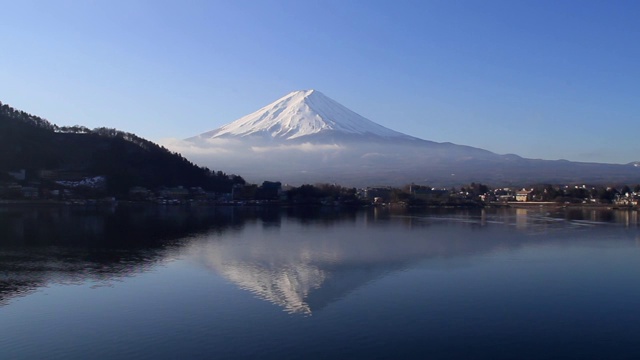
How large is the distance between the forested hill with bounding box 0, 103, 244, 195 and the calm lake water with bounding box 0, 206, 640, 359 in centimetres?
826

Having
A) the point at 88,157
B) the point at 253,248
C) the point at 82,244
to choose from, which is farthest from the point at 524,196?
the point at 82,244

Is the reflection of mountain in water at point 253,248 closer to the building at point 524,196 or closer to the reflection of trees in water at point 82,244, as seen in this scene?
the reflection of trees in water at point 82,244

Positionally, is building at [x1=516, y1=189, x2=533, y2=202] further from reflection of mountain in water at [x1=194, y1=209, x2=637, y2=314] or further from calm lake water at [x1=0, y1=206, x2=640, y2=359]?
calm lake water at [x1=0, y1=206, x2=640, y2=359]

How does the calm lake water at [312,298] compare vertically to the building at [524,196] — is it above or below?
below

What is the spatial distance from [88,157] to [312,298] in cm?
1479

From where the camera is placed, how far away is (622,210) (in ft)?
58.7

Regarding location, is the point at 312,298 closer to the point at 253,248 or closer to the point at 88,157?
the point at 253,248

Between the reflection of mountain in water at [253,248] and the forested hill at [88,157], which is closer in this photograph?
the reflection of mountain in water at [253,248]

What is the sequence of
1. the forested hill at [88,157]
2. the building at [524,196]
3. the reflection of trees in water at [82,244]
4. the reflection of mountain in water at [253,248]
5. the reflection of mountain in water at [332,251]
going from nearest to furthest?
the reflection of mountain in water at [332,251] < the reflection of mountain in water at [253,248] < the reflection of trees in water at [82,244] < the forested hill at [88,157] < the building at [524,196]

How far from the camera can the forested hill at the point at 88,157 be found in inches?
612

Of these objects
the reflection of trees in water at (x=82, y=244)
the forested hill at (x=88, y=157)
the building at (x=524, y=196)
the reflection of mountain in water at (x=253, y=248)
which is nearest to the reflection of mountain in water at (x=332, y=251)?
the reflection of mountain in water at (x=253, y=248)

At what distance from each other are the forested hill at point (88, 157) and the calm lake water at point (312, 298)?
8259 mm

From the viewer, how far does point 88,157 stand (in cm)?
1733

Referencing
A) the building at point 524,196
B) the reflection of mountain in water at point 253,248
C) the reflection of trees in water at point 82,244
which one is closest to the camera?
the reflection of mountain in water at point 253,248
